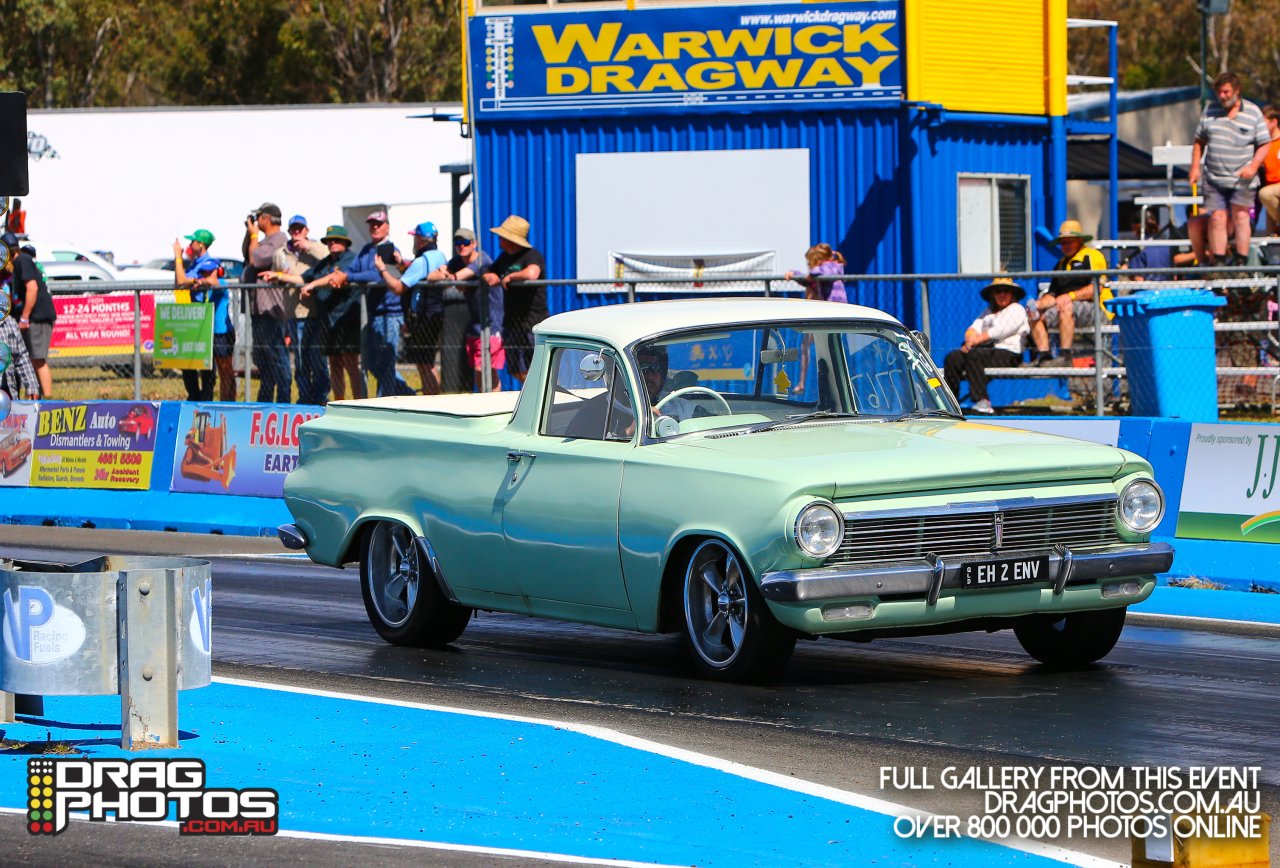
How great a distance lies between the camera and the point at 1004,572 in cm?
891

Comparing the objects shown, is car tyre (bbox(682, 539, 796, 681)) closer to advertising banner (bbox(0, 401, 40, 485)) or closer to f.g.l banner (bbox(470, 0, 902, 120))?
advertising banner (bbox(0, 401, 40, 485))

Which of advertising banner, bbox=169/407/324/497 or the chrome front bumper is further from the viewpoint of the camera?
advertising banner, bbox=169/407/324/497

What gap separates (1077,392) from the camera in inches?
763

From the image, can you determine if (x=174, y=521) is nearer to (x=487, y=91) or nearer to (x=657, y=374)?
(x=487, y=91)

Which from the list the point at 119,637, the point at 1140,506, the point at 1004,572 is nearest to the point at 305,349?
the point at 1140,506

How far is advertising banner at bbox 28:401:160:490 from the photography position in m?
19.2

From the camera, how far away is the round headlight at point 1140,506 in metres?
9.34

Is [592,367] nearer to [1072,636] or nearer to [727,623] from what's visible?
[727,623]

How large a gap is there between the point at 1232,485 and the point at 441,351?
26.3ft

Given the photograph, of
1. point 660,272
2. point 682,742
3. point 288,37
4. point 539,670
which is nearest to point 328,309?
point 660,272

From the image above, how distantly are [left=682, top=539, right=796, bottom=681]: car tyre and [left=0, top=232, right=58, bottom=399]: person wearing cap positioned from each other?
1377 centimetres

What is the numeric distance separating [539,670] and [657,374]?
155cm

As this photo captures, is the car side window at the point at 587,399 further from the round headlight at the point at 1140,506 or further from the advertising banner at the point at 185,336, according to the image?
the advertising banner at the point at 185,336

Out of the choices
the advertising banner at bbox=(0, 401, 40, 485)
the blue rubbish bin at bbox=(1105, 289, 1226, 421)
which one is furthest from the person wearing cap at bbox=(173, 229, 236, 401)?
the blue rubbish bin at bbox=(1105, 289, 1226, 421)
